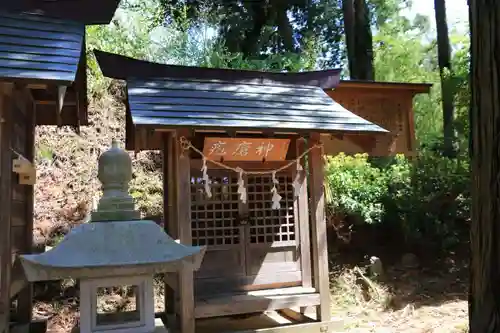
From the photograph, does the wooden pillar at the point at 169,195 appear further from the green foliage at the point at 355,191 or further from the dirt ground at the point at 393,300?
the green foliage at the point at 355,191

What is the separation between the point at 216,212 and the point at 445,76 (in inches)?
291

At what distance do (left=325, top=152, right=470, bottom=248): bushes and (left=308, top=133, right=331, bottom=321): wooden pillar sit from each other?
3290 millimetres

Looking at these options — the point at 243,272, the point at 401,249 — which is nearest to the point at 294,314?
the point at 243,272

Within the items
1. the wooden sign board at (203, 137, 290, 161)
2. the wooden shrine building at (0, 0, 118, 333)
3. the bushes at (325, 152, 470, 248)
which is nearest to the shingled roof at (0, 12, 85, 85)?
the wooden shrine building at (0, 0, 118, 333)

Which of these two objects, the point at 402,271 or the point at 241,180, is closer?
the point at 241,180

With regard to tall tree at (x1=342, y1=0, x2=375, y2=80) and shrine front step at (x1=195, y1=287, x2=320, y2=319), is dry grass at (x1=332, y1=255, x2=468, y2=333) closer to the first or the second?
shrine front step at (x1=195, y1=287, x2=320, y2=319)

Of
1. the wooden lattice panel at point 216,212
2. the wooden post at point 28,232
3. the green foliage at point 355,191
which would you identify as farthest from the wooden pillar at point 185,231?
the green foliage at point 355,191

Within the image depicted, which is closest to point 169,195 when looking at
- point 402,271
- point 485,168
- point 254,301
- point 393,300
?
point 254,301

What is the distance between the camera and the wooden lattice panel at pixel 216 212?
6641 millimetres

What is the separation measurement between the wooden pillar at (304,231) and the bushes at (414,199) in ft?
9.91

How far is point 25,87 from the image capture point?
561 cm

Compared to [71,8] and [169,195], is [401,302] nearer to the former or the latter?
[169,195]

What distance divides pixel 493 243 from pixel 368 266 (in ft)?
26.0

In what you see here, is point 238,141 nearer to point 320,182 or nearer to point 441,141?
point 320,182
